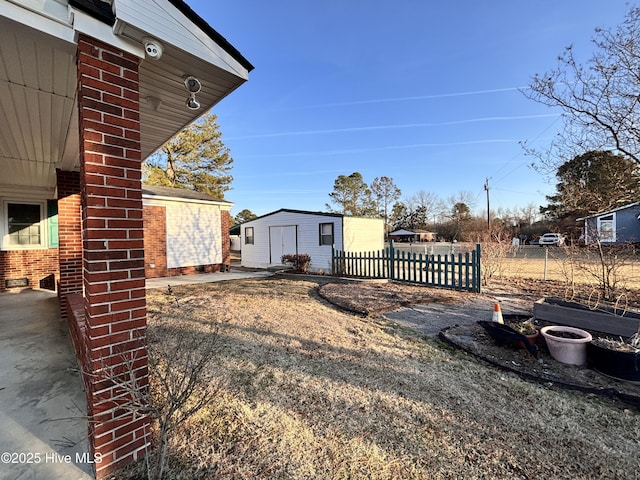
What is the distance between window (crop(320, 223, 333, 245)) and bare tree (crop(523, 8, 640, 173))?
8.28 metres

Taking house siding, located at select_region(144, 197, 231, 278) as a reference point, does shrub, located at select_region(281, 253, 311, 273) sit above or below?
below

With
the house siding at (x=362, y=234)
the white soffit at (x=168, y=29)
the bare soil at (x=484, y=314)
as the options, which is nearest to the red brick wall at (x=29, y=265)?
the bare soil at (x=484, y=314)

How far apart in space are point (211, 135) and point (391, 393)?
83.5ft

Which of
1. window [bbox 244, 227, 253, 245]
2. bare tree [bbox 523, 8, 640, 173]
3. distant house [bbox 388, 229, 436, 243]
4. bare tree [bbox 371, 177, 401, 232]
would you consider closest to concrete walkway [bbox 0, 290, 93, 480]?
bare tree [bbox 523, 8, 640, 173]

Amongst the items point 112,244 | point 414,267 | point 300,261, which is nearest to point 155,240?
point 300,261

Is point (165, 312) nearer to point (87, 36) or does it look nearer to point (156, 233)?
point (87, 36)

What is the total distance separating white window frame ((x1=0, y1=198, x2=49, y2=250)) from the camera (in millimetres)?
7410

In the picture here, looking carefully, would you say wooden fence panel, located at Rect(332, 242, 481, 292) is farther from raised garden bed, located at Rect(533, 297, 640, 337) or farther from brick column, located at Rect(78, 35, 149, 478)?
brick column, located at Rect(78, 35, 149, 478)

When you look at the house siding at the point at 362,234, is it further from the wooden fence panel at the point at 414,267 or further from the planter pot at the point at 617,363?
the planter pot at the point at 617,363

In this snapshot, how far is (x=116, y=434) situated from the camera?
172 centimetres

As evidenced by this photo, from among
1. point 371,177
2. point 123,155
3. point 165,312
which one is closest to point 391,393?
point 123,155

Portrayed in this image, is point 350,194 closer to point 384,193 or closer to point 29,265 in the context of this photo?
point 384,193

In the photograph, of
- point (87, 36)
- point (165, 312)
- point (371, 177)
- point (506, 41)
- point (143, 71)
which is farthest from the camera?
point (371, 177)

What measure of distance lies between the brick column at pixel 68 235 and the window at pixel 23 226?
14.4 feet
